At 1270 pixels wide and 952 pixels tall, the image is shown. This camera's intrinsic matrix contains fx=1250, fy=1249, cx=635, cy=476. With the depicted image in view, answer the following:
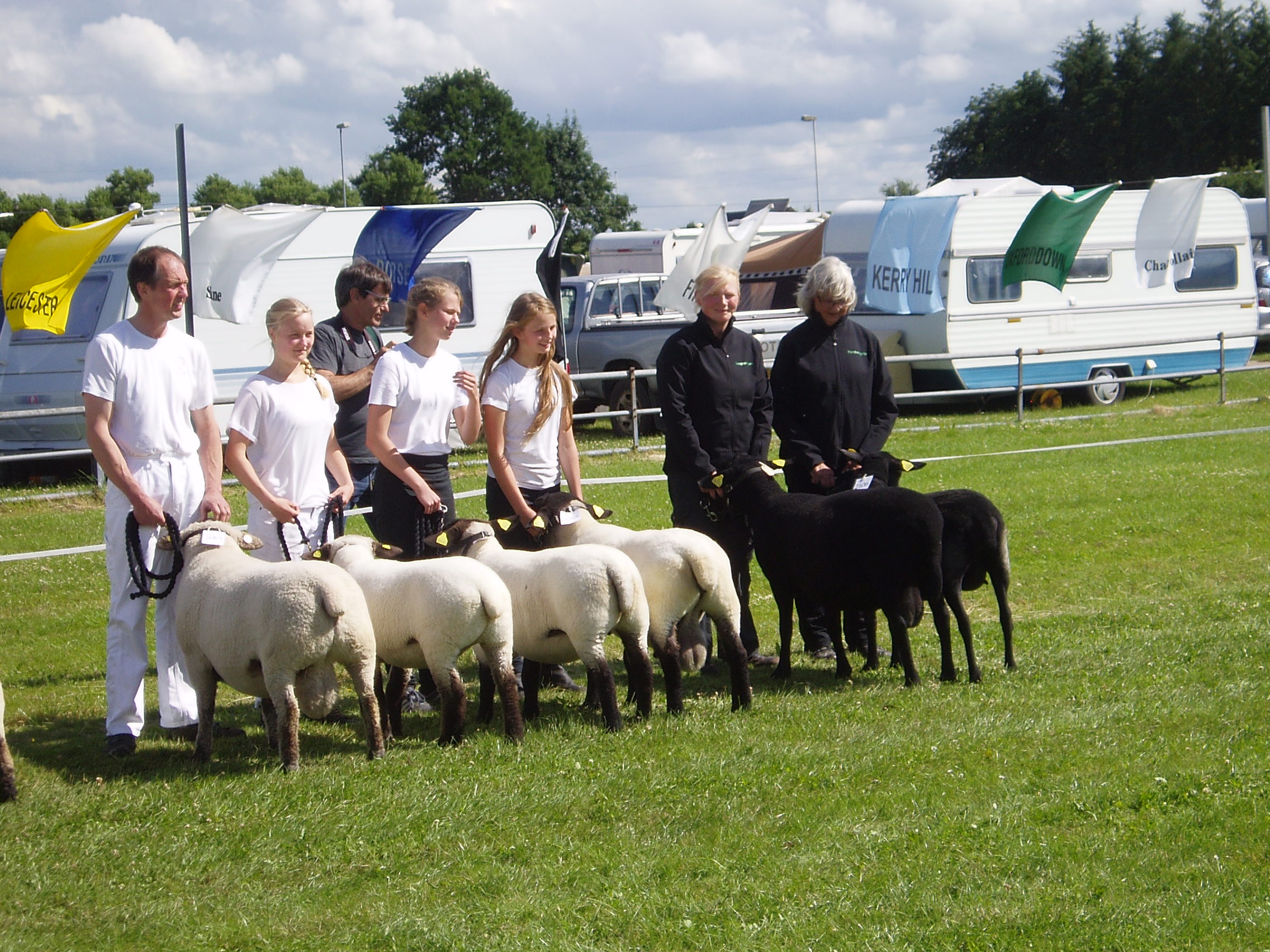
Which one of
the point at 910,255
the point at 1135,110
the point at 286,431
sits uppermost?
the point at 1135,110

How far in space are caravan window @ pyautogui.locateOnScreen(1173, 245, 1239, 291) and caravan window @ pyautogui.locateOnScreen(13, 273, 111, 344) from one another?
16.9 m

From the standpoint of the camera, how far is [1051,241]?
16.7 m

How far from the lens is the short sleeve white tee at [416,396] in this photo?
223 inches

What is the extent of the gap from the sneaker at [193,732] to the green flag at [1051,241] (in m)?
13.4

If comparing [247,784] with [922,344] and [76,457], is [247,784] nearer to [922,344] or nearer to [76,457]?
[76,457]

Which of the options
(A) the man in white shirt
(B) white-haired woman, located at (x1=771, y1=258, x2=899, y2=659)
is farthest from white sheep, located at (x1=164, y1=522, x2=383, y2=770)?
(B) white-haired woman, located at (x1=771, y1=258, x2=899, y2=659)

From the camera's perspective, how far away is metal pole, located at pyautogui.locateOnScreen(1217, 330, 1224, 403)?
19266 millimetres

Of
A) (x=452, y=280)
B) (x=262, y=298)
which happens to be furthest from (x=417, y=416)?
(x=452, y=280)

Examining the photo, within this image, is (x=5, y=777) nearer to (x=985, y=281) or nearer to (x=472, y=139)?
(x=985, y=281)

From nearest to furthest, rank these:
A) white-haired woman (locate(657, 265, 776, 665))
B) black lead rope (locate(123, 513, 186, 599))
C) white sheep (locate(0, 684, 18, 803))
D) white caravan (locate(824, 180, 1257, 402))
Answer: white sheep (locate(0, 684, 18, 803))
black lead rope (locate(123, 513, 186, 599))
white-haired woman (locate(657, 265, 776, 665))
white caravan (locate(824, 180, 1257, 402))

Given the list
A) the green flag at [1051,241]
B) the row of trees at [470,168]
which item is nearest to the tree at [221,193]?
the row of trees at [470,168]

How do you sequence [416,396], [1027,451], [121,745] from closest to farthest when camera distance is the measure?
1. [121,745]
2. [416,396]
3. [1027,451]

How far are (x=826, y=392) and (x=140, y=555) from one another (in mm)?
3385

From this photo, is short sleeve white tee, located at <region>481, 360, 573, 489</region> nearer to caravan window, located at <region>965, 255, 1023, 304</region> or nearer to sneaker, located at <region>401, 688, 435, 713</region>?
sneaker, located at <region>401, 688, 435, 713</region>
